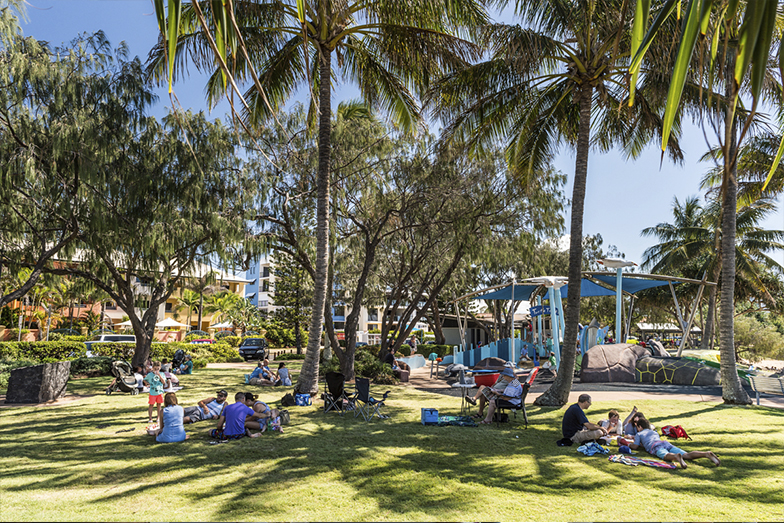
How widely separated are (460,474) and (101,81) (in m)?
12.5

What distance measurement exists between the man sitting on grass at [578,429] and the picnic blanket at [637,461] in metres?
0.64

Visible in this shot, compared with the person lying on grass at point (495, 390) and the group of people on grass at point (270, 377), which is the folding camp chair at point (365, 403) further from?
the group of people on grass at point (270, 377)

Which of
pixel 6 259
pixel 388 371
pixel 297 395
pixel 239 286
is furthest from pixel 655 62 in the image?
pixel 239 286

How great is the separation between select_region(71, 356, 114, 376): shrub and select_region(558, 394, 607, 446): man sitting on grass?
16249 mm

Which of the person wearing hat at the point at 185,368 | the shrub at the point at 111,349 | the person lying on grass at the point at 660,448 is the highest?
the shrub at the point at 111,349

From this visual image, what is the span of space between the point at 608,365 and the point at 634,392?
7.28 feet

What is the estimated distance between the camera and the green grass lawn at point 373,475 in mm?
4871

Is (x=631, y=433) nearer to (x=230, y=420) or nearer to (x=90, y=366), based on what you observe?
(x=230, y=420)

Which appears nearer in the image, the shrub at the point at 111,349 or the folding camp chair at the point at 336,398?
the folding camp chair at the point at 336,398

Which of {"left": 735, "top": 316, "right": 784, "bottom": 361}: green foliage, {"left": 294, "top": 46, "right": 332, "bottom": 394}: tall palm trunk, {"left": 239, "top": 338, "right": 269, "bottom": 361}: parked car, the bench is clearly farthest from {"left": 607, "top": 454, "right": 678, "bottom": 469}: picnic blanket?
{"left": 735, "top": 316, "right": 784, "bottom": 361}: green foliage

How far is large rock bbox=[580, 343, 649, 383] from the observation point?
14945 millimetres

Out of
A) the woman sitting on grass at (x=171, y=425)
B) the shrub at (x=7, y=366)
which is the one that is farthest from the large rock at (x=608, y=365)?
the shrub at (x=7, y=366)

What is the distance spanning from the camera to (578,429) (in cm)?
776

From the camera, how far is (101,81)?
12570 mm
